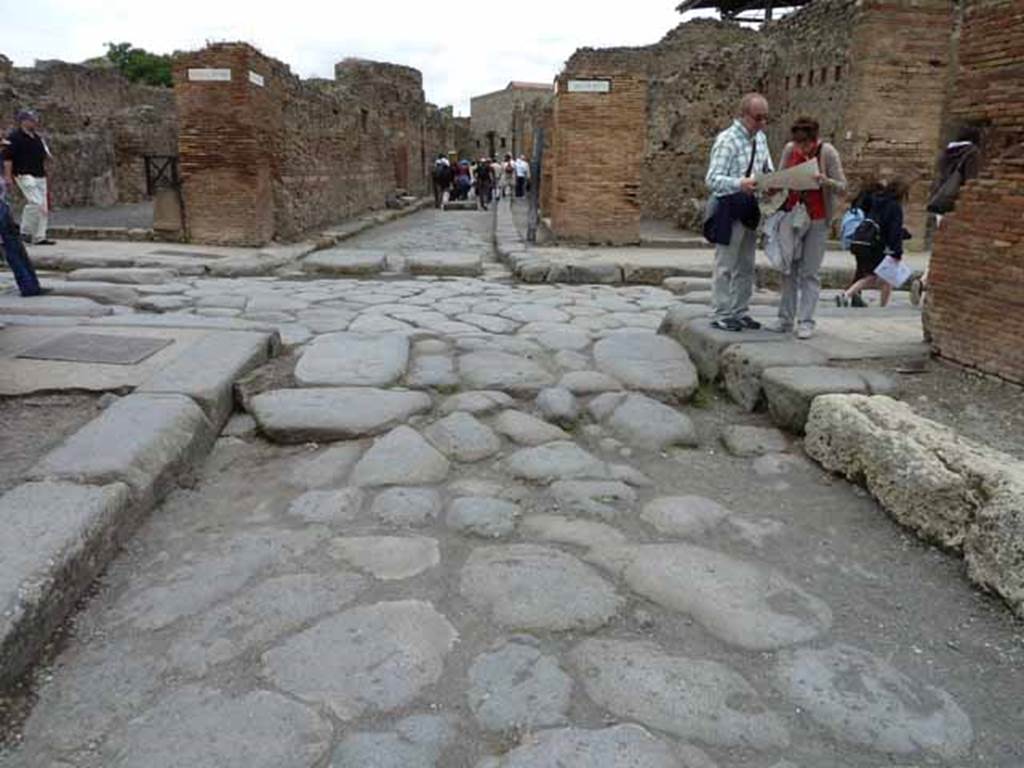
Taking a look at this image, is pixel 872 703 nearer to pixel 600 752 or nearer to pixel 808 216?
pixel 600 752

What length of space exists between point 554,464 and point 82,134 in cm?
1820

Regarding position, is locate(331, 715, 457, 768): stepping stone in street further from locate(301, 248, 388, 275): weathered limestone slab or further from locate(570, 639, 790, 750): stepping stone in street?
locate(301, 248, 388, 275): weathered limestone slab

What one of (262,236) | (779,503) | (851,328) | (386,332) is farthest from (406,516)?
(262,236)

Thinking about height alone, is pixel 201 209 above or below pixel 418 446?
above

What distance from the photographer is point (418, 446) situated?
11.1 ft

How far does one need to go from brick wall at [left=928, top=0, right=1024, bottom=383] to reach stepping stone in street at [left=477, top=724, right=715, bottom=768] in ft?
9.12

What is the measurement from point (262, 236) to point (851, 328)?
812 cm

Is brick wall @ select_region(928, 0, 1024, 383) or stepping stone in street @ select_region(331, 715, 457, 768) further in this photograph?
brick wall @ select_region(928, 0, 1024, 383)

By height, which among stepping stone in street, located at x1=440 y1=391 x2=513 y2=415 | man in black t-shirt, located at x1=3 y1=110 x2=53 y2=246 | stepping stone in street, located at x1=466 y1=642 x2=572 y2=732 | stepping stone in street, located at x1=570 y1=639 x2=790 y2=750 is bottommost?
stepping stone in street, located at x1=570 y1=639 x2=790 y2=750

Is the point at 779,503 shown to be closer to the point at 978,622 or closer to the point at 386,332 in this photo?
the point at 978,622

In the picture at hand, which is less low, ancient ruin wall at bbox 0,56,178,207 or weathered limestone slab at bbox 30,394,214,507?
ancient ruin wall at bbox 0,56,178,207

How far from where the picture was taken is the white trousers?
8898 millimetres

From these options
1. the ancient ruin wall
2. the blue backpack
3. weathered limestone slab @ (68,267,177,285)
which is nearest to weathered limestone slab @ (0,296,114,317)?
weathered limestone slab @ (68,267,177,285)

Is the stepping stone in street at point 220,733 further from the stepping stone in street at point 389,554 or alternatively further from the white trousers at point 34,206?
the white trousers at point 34,206
